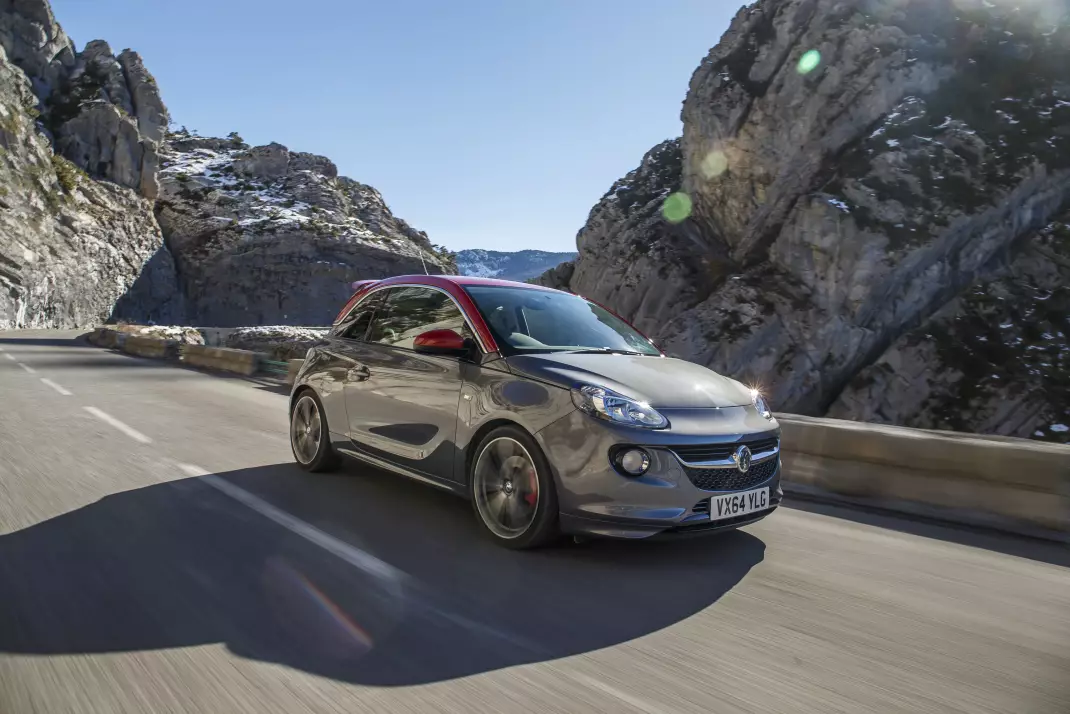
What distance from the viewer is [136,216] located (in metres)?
71.4

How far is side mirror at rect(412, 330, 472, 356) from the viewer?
4.32 metres

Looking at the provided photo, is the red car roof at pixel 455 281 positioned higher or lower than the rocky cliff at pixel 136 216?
lower

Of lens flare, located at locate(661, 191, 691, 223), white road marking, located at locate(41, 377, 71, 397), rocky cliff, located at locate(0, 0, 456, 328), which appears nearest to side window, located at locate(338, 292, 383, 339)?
white road marking, located at locate(41, 377, 71, 397)

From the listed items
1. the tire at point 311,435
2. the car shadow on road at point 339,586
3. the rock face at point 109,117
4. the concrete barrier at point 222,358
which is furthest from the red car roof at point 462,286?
the rock face at point 109,117

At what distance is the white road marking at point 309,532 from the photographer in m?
3.67

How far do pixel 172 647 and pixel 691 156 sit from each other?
2181 inches

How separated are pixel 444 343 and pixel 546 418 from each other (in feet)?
2.86

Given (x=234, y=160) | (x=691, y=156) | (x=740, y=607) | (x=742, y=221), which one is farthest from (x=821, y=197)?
(x=234, y=160)

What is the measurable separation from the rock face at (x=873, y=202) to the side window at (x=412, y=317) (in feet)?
125

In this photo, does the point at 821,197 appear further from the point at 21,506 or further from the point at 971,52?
the point at 21,506

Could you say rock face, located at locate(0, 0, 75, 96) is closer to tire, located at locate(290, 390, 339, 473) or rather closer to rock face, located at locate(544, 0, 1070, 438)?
rock face, located at locate(544, 0, 1070, 438)

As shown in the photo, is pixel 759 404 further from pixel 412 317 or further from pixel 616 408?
pixel 412 317

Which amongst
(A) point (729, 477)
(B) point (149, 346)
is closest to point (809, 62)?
(B) point (149, 346)

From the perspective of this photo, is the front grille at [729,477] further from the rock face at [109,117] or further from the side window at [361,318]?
the rock face at [109,117]
